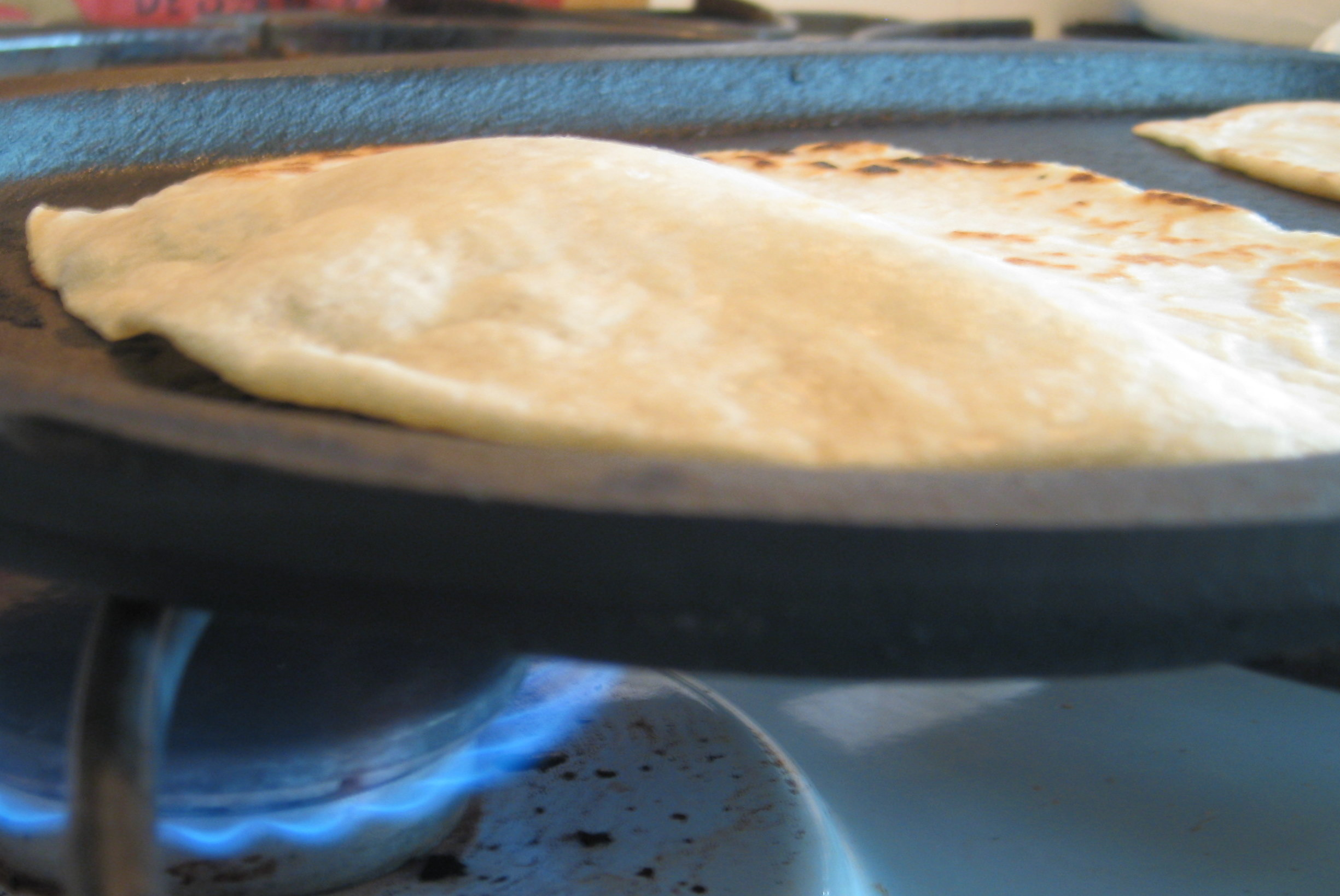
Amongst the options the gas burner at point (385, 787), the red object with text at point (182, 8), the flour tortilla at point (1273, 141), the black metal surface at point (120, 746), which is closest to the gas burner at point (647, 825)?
the gas burner at point (385, 787)

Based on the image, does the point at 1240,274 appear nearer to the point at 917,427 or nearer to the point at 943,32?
the point at 917,427

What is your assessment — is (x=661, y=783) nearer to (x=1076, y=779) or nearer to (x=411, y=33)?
(x=1076, y=779)

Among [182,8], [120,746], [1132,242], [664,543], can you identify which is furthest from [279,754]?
[182,8]

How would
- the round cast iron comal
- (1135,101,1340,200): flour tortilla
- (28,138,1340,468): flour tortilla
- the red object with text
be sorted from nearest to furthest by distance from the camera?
the round cast iron comal, (28,138,1340,468): flour tortilla, (1135,101,1340,200): flour tortilla, the red object with text

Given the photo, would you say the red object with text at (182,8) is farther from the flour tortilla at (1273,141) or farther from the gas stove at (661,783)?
the gas stove at (661,783)

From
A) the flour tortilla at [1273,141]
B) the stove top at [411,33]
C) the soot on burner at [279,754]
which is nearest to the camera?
the soot on burner at [279,754]

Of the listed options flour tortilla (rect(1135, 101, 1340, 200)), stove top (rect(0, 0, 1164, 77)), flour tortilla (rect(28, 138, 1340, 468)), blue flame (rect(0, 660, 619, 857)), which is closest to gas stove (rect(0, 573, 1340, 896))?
blue flame (rect(0, 660, 619, 857))

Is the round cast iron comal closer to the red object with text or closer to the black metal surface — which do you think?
the black metal surface

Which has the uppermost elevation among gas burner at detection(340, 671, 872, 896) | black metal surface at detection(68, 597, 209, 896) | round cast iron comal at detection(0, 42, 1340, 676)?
round cast iron comal at detection(0, 42, 1340, 676)
